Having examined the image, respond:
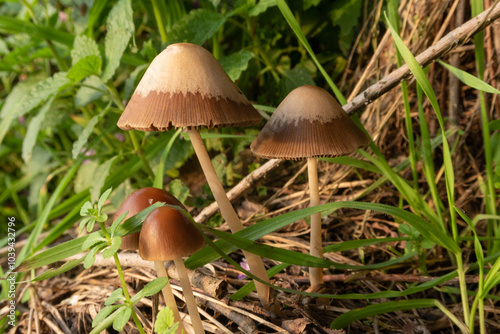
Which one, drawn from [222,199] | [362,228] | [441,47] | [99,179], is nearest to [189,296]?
[222,199]

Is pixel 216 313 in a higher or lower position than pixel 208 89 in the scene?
lower

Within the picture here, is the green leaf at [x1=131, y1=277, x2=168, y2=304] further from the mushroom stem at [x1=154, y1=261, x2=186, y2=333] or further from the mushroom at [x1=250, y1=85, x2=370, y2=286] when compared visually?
the mushroom at [x1=250, y1=85, x2=370, y2=286]

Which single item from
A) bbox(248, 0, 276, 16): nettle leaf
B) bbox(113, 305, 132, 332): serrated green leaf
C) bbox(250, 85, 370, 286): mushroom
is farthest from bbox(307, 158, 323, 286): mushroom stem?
bbox(248, 0, 276, 16): nettle leaf

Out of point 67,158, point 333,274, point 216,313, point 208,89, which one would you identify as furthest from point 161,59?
point 67,158

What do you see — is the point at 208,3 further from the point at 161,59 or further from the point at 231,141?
the point at 161,59

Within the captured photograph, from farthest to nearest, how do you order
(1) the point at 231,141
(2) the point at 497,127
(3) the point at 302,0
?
(1) the point at 231,141
(3) the point at 302,0
(2) the point at 497,127

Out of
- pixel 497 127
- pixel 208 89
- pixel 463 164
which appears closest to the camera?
pixel 208 89

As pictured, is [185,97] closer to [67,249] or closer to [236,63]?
[67,249]
